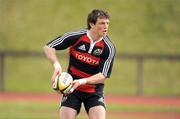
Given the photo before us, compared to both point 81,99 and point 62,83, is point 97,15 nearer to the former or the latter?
point 62,83

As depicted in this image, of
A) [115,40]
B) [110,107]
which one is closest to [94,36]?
[110,107]

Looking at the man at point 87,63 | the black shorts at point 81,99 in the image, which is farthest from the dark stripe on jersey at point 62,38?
the black shorts at point 81,99

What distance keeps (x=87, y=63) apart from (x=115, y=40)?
20.8 metres

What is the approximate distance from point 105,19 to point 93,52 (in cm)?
57

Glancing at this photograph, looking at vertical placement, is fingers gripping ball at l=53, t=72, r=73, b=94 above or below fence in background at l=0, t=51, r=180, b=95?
above

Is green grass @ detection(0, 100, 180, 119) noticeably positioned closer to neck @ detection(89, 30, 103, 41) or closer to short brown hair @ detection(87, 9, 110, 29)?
neck @ detection(89, 30, 103, 41)

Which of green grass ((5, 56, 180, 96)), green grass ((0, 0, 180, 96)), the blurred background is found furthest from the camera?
green grass ((0, 0, 180, 96))

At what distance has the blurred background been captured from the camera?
84.5ft

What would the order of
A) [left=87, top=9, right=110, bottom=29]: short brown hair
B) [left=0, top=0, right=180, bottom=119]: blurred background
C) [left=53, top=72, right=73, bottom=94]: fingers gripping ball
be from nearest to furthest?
1. [left=53, top=72, right=73, bottom=94]: fingers gripping ball
2. [left=87, top=9, right=110, bottom=29]: short brown hair
3. [left=0, top=0, right=180, bottom=119]: blurred background

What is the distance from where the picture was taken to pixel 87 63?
29.2 ft

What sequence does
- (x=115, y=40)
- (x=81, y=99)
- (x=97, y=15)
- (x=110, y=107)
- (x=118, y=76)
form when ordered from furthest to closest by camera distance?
(x=115, y=40) → (x=118, y=76) → (x=110, y=107) → (x=81, y=99) → (x=97, y=15)

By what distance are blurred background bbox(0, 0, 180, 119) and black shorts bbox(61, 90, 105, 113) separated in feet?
51.2

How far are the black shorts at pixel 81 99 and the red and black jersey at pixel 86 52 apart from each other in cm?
13

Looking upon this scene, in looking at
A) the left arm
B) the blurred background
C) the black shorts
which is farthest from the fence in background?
the left arm
